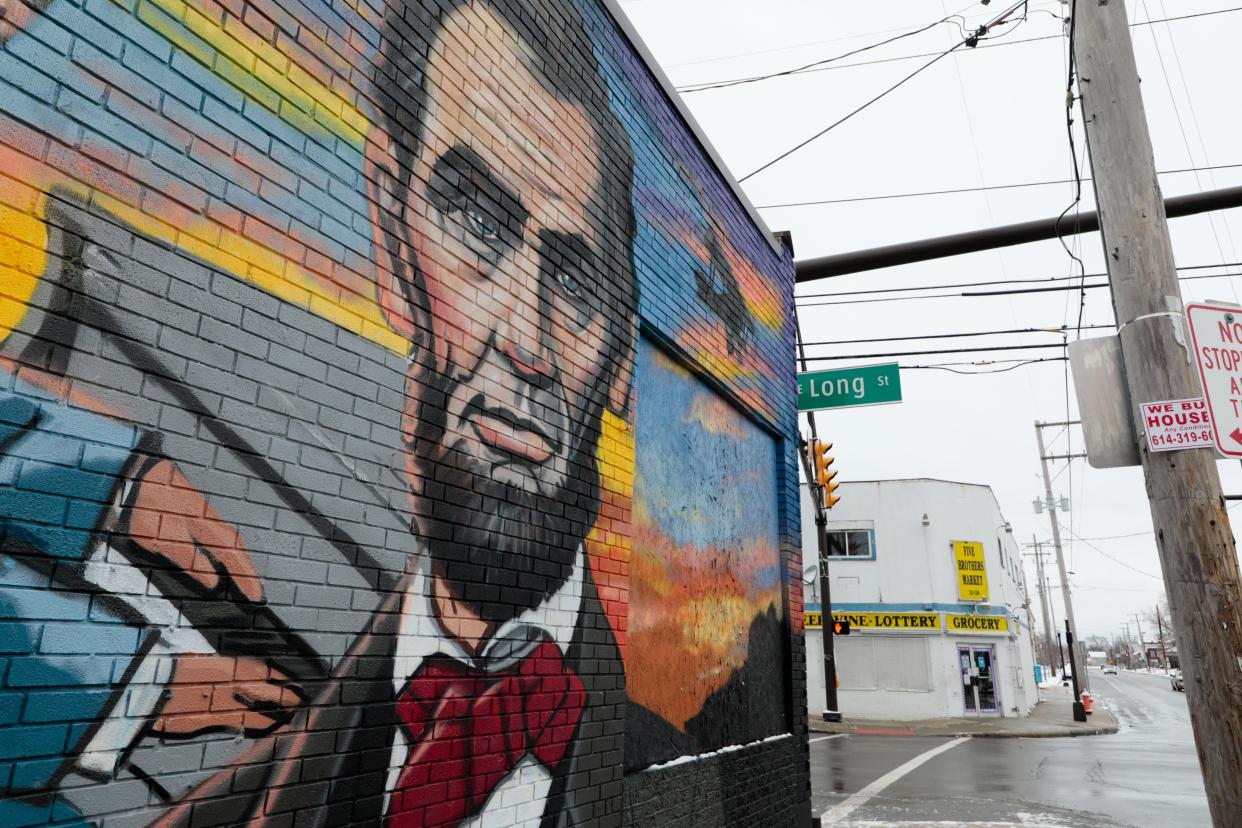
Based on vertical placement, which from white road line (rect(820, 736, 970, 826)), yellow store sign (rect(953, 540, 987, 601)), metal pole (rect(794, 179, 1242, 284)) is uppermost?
metal pole (rect(794, 179, 1242, 284))

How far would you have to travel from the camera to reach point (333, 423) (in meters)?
3.19

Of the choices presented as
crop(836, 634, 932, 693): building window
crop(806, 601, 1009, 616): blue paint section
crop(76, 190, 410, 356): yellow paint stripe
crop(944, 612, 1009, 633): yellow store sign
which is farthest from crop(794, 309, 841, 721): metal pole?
crop(76, 190, 410, 356): yellow paint stripe

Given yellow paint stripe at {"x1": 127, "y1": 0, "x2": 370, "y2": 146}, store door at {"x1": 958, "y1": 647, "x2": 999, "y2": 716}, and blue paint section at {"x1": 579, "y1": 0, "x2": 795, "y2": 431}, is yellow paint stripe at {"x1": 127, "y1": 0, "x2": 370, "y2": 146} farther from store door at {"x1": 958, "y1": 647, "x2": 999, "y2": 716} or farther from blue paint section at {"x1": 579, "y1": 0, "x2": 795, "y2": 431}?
store door at {"x1": 958, "y1": 647, "x2": 999, "y2": 716}

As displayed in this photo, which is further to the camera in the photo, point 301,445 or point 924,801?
point 924,801

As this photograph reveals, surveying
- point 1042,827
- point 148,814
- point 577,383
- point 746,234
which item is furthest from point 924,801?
point 148,814

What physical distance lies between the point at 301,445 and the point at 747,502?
5.25 meters

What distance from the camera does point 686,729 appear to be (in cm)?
605

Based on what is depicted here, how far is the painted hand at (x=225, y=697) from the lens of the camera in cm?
249

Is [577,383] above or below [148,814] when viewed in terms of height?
above

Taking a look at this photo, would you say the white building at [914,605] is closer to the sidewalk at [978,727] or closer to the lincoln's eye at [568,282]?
the sidewalk at [978,727]

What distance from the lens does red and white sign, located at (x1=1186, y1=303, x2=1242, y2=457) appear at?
402 cm

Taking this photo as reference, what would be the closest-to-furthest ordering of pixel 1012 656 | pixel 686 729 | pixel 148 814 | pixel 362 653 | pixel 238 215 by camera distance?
pixel 148 814, pixel 238 215, pixel 362 653, pixel 686 729, pixel 1012 656

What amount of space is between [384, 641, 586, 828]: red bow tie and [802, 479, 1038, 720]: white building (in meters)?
23.7

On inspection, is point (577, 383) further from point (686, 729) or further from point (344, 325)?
point (686, 729)
